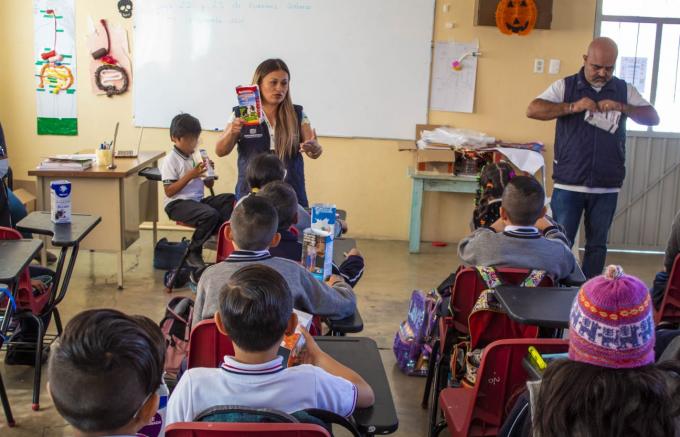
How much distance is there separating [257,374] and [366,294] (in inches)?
137

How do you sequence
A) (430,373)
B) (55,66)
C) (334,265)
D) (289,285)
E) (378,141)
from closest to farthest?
1. (289,285)
2. (334,265)
3. (430,373)
4. (55,66)
5. (378,141)

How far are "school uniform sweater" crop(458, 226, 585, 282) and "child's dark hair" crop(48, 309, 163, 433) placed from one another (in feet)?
6.02

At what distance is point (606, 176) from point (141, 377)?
375 centimetres

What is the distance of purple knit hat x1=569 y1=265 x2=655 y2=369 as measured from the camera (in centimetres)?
131

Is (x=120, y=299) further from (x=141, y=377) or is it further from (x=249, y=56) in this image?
(x=141, y=377)

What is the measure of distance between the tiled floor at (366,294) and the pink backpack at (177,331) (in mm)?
773

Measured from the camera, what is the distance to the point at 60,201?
140 inches

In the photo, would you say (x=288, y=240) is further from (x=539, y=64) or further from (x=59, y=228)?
(x=539, y=64)

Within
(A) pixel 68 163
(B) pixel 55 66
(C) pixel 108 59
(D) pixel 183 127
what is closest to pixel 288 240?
(D) pixel 183 127

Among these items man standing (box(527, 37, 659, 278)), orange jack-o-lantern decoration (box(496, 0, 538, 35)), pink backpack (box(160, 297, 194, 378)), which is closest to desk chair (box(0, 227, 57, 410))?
pink backpack (box(160, 297, 194, 378))

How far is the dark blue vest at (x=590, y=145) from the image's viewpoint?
4477 mm

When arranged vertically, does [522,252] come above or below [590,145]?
below

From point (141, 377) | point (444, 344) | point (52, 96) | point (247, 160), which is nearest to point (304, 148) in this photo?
point (247, 160)

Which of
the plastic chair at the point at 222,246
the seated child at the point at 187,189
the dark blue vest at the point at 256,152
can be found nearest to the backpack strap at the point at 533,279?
the plastic chair at the point at 222,246
